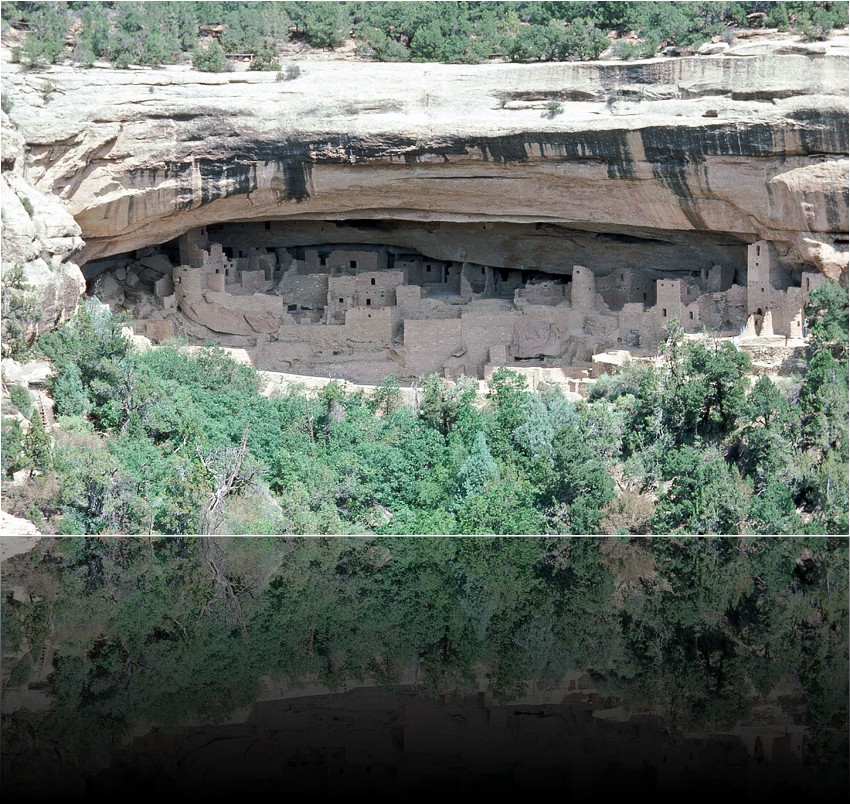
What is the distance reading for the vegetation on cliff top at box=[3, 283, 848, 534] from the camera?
40.3ft

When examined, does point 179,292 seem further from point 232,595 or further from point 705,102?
point 232,595

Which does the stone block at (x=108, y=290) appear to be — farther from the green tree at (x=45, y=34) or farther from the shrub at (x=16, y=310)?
the shrub at (x=16, y=310)

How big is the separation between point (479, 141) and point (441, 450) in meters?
3.25

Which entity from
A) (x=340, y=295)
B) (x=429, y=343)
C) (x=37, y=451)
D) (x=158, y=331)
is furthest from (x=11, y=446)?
(x=340, y=295)

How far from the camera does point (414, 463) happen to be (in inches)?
536

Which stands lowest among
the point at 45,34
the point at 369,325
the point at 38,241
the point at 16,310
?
the point at 369,325

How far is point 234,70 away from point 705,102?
4.75 m

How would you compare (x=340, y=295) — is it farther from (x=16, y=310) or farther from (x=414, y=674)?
(x=414, y=674)

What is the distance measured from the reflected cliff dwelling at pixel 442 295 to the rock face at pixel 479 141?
916mm

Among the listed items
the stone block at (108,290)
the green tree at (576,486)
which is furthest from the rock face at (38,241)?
the green tree at (576,486)

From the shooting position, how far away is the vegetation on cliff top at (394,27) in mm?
14969

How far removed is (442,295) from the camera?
1753 cm

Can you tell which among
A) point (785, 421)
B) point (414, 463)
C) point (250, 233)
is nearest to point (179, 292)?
point (250, 233)

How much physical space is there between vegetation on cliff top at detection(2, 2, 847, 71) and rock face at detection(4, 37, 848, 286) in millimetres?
479
